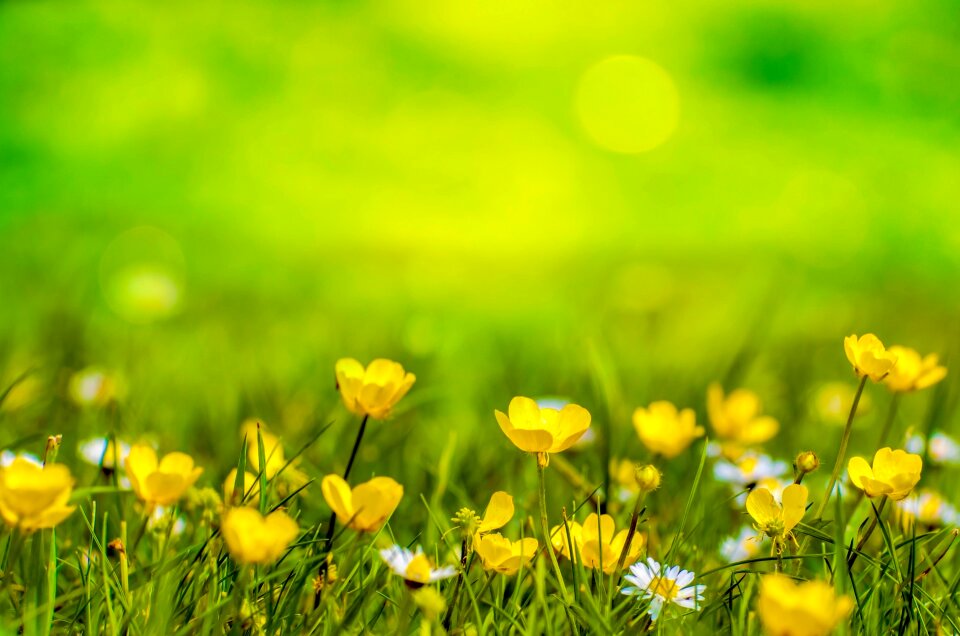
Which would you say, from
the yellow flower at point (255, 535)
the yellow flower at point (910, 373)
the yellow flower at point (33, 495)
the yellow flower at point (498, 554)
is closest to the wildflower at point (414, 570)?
the yellow flower at point (498, 554)

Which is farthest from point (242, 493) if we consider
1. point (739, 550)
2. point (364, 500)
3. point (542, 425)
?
point (739, 550)

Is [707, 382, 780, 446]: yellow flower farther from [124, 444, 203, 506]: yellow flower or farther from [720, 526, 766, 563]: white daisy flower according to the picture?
[124, 444, 203, 506]: yellow flower

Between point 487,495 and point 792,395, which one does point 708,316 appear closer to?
point 792,395

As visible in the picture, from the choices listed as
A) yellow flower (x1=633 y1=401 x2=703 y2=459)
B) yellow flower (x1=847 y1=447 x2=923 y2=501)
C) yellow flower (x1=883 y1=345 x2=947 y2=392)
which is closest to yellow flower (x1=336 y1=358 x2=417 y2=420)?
yellow flower (x1=633 y1=401 x2=703 y2=459)

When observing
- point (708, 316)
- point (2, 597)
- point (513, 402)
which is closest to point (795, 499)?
point (513, 402)

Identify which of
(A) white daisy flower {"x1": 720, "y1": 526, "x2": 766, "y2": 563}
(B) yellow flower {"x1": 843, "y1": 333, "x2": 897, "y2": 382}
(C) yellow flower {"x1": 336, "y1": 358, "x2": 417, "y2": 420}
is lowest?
(A) white daisy flower {"x1": 720, "y1": 526, "x2": 766, "y2": 563}

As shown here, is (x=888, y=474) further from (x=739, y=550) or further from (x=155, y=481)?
(x=155, y=481)

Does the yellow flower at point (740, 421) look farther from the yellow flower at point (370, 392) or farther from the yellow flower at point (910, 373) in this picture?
the yellow flower at point (370, 392)
